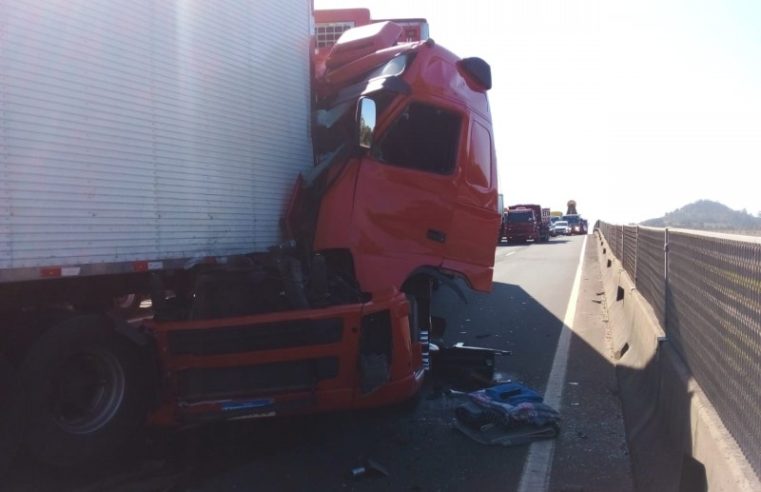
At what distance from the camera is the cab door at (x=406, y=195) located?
6.29 meters

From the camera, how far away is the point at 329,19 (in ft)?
30.1

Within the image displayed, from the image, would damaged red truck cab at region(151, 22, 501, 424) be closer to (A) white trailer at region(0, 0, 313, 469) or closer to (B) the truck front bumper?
(B) the truck front bumper

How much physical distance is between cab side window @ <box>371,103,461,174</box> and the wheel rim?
290 centimetres

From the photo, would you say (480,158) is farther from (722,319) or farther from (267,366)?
(722,319)

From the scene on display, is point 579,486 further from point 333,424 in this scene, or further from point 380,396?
point 333,424

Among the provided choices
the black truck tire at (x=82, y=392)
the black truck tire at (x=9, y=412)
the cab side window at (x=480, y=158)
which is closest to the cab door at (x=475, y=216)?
the cab side window at (x=480, y=158)

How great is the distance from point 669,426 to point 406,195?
3.02m

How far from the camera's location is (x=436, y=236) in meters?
6.81

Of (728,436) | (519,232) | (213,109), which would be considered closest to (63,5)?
(213,109)

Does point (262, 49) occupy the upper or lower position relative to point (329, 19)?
lower

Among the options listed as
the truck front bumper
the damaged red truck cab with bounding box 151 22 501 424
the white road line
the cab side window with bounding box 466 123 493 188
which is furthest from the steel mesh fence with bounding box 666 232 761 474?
the cab side window with bounding box 466 123 493 188

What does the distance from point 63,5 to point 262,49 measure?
7.22ft

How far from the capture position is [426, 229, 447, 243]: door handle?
22.2 feet

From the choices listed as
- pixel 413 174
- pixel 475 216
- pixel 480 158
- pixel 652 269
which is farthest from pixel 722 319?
pixel 480 158
